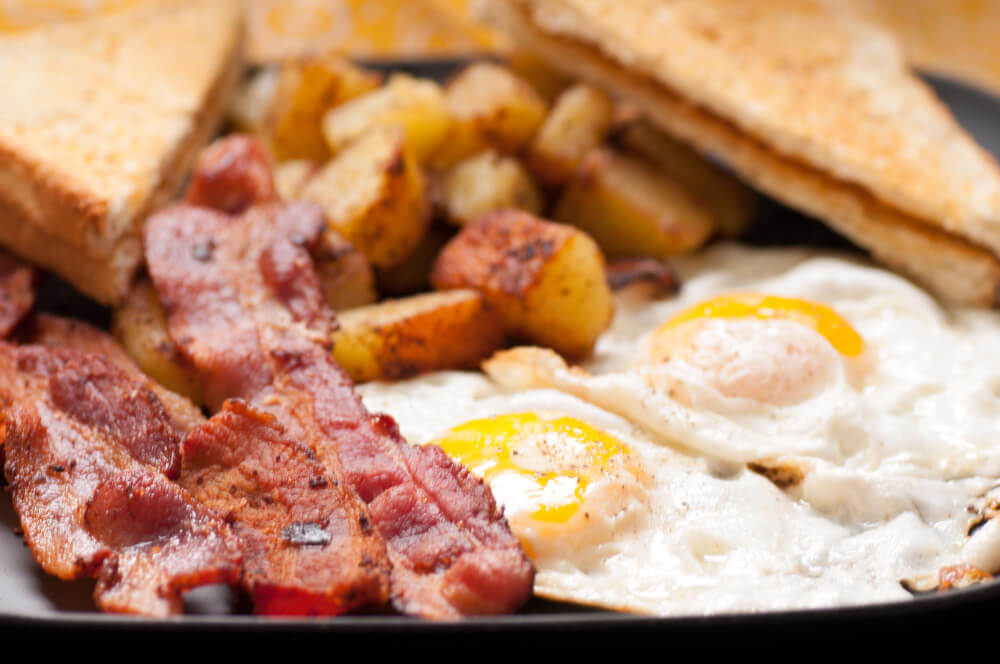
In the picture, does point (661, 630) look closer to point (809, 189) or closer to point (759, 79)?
point (809, 189)

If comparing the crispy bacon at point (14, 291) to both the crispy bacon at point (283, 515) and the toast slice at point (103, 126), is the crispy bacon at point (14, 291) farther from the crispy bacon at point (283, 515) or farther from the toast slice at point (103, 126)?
the crispy bacon at point (283, 515)

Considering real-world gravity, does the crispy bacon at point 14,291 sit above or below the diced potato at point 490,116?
below

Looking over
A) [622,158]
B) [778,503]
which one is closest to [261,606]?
[778,503]

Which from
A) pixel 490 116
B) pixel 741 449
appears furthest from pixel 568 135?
pixel 741 449

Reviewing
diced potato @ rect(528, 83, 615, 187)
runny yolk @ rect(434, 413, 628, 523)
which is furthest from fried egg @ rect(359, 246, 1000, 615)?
diced potato @ rect(528, 83, 615, 187)

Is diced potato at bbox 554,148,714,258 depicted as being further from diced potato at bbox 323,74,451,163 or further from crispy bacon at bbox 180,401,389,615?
crispy bacon at bbox 180,401,389,615

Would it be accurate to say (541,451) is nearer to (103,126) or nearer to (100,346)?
(100,346)

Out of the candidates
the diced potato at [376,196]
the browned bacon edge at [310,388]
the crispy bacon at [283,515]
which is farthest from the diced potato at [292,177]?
the crispy bacon at [283,515]
